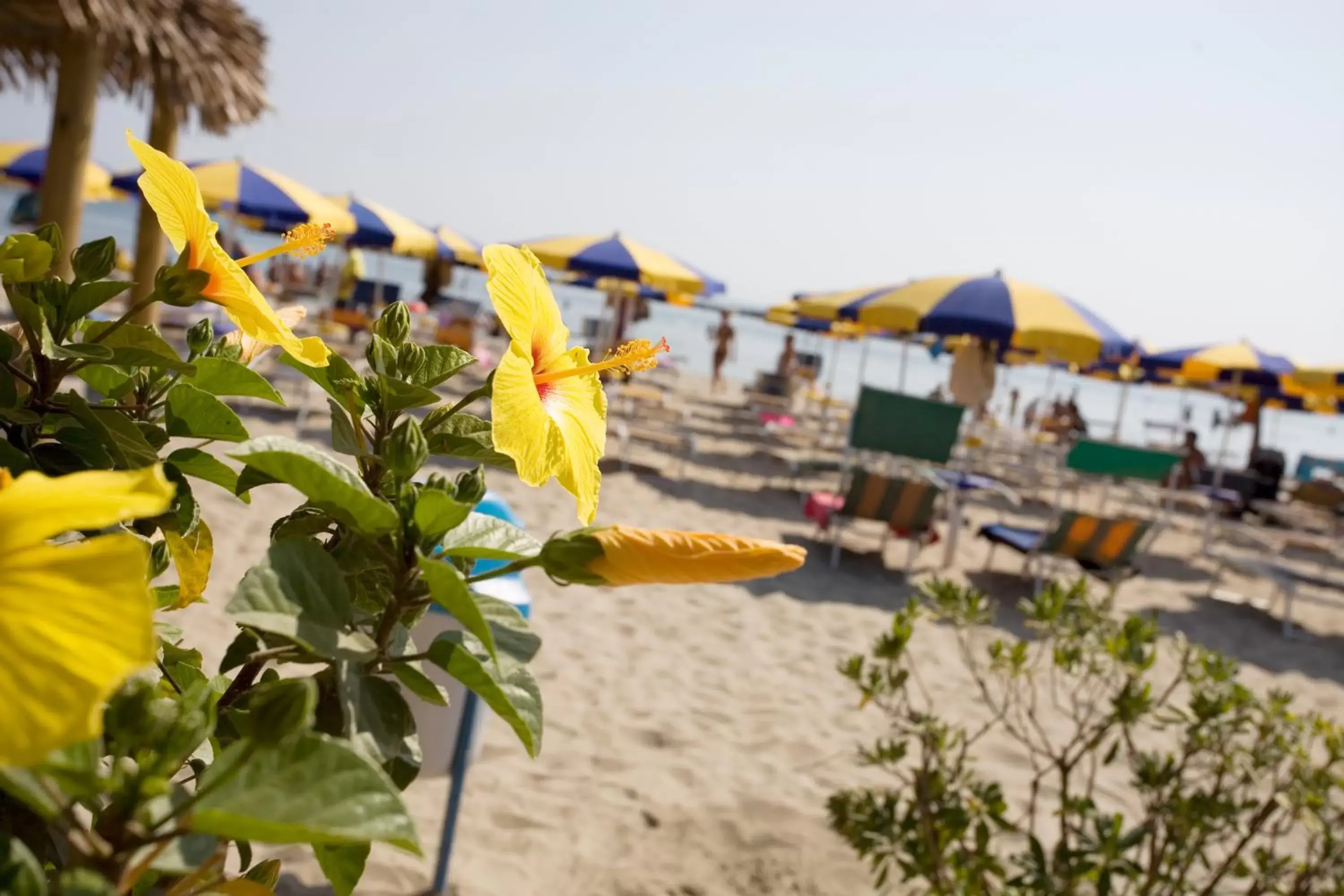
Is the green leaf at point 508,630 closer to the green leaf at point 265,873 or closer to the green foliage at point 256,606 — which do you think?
the green foliage at point 256,606

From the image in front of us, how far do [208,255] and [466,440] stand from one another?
20 centimetres

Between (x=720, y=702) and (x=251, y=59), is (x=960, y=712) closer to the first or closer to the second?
(x=720, y=702)

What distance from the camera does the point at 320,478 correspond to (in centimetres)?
51

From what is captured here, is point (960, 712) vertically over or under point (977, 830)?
under

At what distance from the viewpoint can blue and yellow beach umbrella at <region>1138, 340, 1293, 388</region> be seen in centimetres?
1141

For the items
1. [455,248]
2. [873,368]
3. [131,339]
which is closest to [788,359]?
[455,248]

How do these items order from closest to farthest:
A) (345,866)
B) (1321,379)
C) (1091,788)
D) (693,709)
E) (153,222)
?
(345,866) < (1091,788) < (693,709) < (153,222) < (1321,379)

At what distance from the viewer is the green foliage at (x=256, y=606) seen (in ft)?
1.28

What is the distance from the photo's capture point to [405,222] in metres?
12.8

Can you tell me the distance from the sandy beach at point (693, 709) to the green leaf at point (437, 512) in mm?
2447

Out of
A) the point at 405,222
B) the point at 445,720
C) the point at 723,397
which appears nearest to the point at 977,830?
the point at 445,720

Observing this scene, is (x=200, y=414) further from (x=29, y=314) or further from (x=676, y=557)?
(x=676, y=557)

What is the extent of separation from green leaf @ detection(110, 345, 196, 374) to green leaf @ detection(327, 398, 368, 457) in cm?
11

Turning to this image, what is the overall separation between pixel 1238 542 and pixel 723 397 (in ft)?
35.3
